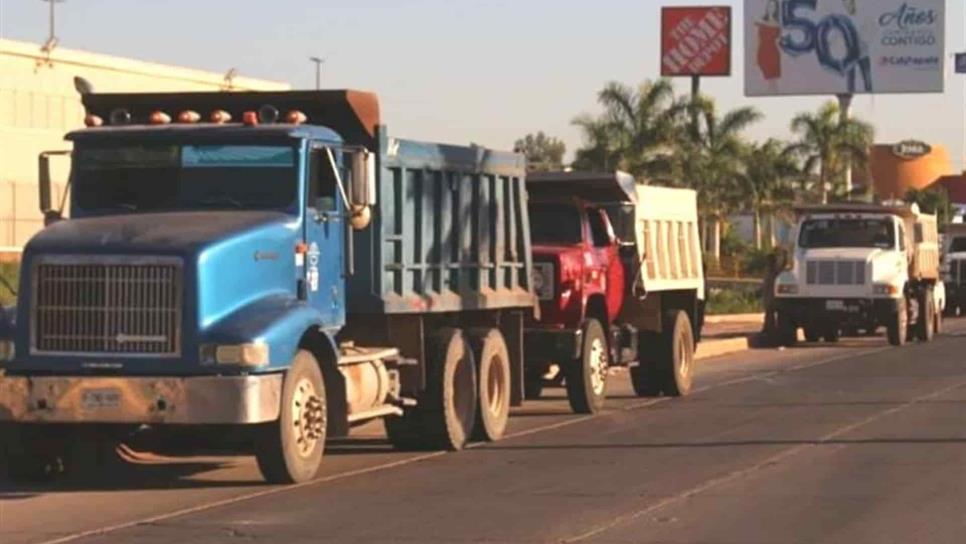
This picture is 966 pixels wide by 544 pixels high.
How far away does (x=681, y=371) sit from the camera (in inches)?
997

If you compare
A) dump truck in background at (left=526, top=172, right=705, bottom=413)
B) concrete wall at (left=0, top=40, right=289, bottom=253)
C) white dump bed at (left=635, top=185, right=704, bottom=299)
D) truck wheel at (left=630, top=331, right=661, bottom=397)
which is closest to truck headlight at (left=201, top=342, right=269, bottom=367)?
dump truck in background at (left=526, top=172, right=705, bottom=413)

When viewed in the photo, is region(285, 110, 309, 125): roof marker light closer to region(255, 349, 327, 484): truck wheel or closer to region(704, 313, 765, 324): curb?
region(255, 349, 327, 484): truck wheel

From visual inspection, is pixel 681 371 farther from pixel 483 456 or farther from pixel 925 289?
pixel 925 289

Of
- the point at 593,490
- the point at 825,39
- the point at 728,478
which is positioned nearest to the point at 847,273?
the point at 728,478

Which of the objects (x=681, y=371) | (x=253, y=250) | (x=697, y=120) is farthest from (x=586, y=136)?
(x=253, y=250)

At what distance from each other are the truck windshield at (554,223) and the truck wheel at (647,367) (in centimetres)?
304

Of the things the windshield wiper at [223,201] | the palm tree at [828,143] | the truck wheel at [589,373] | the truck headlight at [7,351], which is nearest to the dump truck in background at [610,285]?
the truck wheel at [589,373]

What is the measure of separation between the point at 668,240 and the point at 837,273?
14957 millimetres

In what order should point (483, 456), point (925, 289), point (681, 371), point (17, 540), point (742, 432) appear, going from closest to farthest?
point (17, 540) → point (483, 456) → point (742, 432) → point (681, 371) → point (925, 289)

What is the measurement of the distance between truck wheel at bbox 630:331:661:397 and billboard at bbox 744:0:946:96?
47236mm

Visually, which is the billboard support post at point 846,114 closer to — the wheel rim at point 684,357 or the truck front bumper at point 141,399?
the wheel rim at point 684,357

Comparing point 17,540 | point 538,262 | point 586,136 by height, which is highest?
point 586,136

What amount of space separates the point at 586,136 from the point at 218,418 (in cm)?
5394

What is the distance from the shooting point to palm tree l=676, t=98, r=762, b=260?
224 feet
